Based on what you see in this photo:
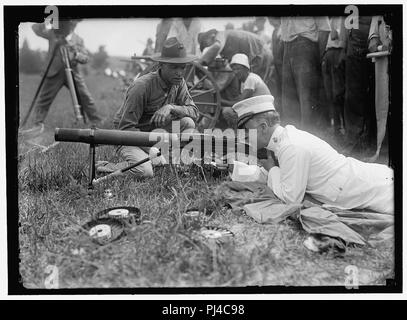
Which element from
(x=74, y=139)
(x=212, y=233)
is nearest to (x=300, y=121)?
(x=212, y=233)

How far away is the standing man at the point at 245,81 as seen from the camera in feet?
12.7

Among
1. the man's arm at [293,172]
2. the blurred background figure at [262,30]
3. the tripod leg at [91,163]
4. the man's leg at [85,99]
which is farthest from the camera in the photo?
the man's leg at [85,99]

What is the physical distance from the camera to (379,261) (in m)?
3.10

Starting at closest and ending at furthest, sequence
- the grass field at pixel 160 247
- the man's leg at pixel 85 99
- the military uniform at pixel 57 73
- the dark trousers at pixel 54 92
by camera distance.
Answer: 1. the grass field at pixel 160 247
2. the military uniform at pixel 57 73
3. the dark trousers at pixel 54 92
4. the man's leg at pixel 85 99

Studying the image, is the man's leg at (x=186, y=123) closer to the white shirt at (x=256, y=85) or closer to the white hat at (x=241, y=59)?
the white shirt at (x=256, y=85)

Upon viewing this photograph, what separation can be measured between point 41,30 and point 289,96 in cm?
214

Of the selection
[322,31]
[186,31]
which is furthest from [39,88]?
[322,31]

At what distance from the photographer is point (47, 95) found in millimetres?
4266

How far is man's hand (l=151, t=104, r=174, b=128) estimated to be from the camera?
389cm

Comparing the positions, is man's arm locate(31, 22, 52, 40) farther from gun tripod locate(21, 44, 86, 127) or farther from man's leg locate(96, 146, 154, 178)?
man's leg locate(96, 146, 154, 178)

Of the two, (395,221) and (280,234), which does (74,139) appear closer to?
(280,234)

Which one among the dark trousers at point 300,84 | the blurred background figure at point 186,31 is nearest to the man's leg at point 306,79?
the dark trousers at point 300,84

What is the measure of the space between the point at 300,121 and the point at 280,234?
1196 millimetres

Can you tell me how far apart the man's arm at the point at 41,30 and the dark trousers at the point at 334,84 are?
7.74 feet
